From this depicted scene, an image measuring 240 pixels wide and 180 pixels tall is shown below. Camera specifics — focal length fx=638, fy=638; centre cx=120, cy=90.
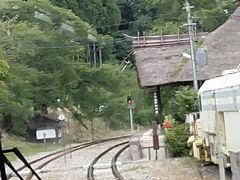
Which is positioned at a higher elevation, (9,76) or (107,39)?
(107,39)

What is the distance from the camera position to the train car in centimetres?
1200

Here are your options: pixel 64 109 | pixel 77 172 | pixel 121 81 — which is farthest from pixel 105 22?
pixel 77 172

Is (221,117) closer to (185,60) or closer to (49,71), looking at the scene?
(185,60)

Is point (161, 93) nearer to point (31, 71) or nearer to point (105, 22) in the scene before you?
point (31, 71)

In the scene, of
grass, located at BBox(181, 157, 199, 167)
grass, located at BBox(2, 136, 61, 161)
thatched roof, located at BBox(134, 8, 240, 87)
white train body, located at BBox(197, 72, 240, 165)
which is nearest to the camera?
white train body, located at BBox(197, 72, 240, 165)

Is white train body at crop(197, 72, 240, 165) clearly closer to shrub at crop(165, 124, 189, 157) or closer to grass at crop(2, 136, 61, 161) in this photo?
shrub at crop(165, 124, 189, 157)

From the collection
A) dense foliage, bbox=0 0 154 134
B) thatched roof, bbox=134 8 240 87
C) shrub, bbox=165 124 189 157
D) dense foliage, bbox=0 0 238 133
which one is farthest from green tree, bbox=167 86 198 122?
dense foliage, bbox=0 0 154 134

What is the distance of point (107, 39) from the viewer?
56125mm

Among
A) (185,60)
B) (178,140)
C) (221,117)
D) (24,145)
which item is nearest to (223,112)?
(221,117)

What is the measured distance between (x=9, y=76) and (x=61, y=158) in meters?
9.36

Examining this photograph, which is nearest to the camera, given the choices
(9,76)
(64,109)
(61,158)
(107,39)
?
(61,158)

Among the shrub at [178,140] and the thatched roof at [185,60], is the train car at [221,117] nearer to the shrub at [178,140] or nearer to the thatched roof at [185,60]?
the shrub at [178,140]

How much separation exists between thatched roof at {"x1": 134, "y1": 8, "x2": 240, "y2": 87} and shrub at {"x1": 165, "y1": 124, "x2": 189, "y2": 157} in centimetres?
857

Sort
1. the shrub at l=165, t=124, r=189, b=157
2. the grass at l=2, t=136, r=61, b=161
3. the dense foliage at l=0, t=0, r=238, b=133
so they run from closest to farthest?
the shrub at l=165, t=124, r=189, b=157
the grass at l=2, t=136, r=61, b=161
the dense foliage at l=0, t=0, r=238, b=133
